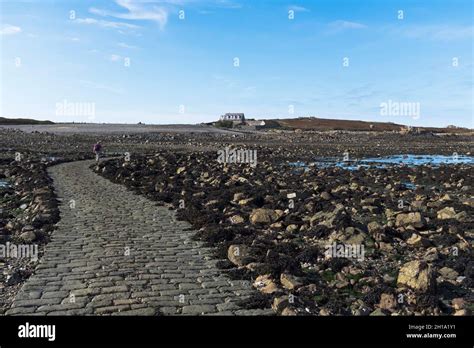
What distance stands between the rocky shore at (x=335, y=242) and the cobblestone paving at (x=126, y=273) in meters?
0.63

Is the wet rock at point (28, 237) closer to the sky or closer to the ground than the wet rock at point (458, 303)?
closer to the sky

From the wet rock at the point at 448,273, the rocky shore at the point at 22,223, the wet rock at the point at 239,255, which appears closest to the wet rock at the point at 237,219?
the wet rock at the point at 239,255

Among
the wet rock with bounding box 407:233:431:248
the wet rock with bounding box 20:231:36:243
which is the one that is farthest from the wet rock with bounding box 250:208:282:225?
the wet rock with bounding box 20:231:36:243

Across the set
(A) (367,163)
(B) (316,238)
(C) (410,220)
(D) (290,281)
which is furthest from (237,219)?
(A) (367,163)

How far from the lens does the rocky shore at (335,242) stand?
7.88m

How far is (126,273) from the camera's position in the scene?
9.20 m

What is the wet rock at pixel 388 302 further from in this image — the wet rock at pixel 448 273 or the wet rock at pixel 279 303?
the wet rock at pixel 448 273

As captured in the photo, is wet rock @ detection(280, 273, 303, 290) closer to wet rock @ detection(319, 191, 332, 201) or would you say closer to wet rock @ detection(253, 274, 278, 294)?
wet rock @ detection(253, 274, 278, 294)

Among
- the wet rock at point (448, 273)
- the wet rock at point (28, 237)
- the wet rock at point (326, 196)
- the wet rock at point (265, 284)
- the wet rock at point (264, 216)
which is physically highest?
the wet rock at point (326, 196)

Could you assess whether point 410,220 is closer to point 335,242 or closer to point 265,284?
point 335,242

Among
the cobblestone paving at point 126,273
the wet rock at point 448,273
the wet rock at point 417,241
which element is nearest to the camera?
the cobblestone paving at point 126,273

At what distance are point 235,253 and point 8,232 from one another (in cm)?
672

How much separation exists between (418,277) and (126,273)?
552cm

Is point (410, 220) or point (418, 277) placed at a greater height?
point (410, 220)
